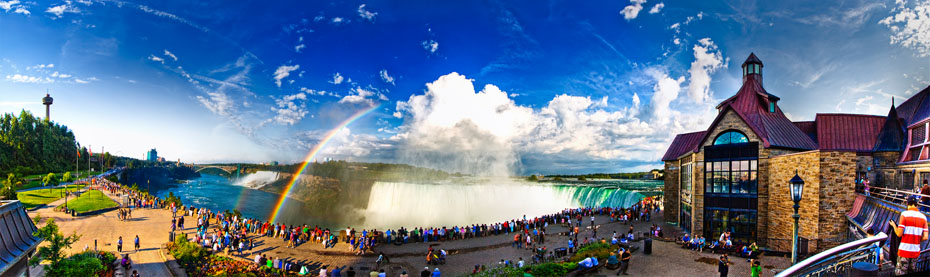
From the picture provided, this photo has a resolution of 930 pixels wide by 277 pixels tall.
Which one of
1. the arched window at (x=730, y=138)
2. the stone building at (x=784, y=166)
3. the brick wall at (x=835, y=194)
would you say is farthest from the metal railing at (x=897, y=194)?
the arched window at (x=730, y=138)

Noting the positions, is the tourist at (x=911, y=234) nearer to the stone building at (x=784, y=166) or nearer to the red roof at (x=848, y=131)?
the stone building at (x=784, y=166)

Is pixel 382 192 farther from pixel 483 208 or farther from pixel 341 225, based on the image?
pixel 483 208

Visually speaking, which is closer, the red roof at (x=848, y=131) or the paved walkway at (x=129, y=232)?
the paved walkway at (x=129, y=232)

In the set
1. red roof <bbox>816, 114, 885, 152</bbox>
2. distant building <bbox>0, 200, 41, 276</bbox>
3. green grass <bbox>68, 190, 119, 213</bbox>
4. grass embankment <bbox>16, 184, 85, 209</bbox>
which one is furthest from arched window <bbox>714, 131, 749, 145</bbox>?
grass embankment <bbox>16, 184, 85, 209</bbox>

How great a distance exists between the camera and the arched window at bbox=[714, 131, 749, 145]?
2283cm

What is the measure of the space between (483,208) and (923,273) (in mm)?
49467

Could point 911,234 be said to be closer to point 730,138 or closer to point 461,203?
point 730,138

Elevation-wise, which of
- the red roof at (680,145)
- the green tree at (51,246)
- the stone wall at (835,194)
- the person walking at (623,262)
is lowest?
the person walking at (623,262)

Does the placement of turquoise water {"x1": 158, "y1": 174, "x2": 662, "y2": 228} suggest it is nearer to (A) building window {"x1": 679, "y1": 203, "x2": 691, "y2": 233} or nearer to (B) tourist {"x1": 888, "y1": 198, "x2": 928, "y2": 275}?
(A) building window {"x1": 679, "y1": 203, "x2": 691, "y2": 233}

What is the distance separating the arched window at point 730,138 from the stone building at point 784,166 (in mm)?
47

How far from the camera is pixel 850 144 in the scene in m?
24.8

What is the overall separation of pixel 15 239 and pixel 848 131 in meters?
40.6

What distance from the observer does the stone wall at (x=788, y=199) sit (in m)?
18.2

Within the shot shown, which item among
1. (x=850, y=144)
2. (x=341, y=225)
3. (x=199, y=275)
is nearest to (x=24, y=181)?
(x=341, y=225)
